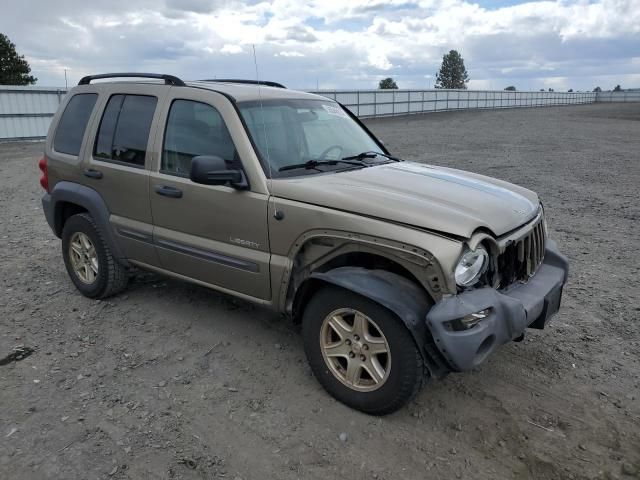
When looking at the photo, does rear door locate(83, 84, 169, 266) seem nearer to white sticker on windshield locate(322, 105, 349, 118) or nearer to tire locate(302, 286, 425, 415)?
white sticker on windshield locate(322, 105, 349, 118)

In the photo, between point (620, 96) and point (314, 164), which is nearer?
point (314, 164)

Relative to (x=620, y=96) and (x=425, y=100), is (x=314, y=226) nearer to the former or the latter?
(x=425, y=100)

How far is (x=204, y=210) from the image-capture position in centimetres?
388

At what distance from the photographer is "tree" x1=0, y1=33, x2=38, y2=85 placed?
45.8 meters

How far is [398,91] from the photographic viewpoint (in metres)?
38.5

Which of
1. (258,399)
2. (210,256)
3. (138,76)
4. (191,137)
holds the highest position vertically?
(138,76)

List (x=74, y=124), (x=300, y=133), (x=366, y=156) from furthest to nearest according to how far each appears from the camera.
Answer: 1. (x=74, y=124)
2. (x=366, y=156)
3. (x=300, y=133)

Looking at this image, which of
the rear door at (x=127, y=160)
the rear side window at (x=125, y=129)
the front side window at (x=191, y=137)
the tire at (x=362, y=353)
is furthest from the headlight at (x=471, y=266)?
the rear side window at (x=125, y=129)

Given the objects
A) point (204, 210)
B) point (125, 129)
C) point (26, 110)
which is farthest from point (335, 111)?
point (26, 110)

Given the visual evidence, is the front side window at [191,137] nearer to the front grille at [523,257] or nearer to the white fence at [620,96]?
the front grille at [523,257]

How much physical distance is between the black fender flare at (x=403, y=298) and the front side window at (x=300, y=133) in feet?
3.22

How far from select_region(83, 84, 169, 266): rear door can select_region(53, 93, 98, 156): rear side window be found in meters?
0.20

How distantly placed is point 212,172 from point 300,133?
3.11ft

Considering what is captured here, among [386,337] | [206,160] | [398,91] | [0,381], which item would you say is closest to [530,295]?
[386,337]
